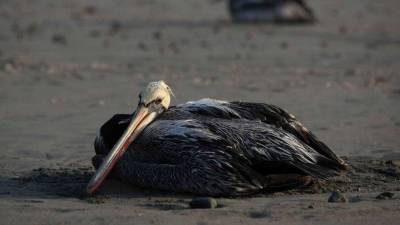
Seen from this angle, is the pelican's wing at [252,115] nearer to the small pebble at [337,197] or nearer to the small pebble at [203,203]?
the small pebble at [337,197]

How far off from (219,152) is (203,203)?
476 millimetres

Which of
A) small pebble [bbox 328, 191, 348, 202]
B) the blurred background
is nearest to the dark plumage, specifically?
small pebble [bbox 328, 191, 348, 202]

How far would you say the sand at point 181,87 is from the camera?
→ 5344 mm

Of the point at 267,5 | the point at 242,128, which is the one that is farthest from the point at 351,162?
the point at 267,5

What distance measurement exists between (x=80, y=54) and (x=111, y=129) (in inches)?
261

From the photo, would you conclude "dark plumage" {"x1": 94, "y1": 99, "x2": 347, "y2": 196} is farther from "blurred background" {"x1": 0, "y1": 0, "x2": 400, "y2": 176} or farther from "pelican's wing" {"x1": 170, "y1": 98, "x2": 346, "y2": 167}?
"blurred background" {"x1": 0, "y1": 0, "x2": 400, "y2": 176}

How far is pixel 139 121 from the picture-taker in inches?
236

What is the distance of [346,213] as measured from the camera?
5098 millimetres

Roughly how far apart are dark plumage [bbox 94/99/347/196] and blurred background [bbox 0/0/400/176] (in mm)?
1152

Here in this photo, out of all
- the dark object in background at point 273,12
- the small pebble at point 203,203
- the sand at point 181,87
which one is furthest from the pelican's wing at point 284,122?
the dark object in background at point 273,12

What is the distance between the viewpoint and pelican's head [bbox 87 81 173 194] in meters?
5.59

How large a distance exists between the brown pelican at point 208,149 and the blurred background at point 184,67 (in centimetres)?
113

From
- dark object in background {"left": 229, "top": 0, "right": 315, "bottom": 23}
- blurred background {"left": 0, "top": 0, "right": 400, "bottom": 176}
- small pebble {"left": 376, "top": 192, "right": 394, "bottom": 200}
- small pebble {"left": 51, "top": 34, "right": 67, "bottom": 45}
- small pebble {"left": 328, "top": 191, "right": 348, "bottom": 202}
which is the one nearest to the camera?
small pebble {"left": 328, "top": 191, "right": 348, "bottom": 202}

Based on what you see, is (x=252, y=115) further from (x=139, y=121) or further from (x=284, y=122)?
(x=139, y=121)
